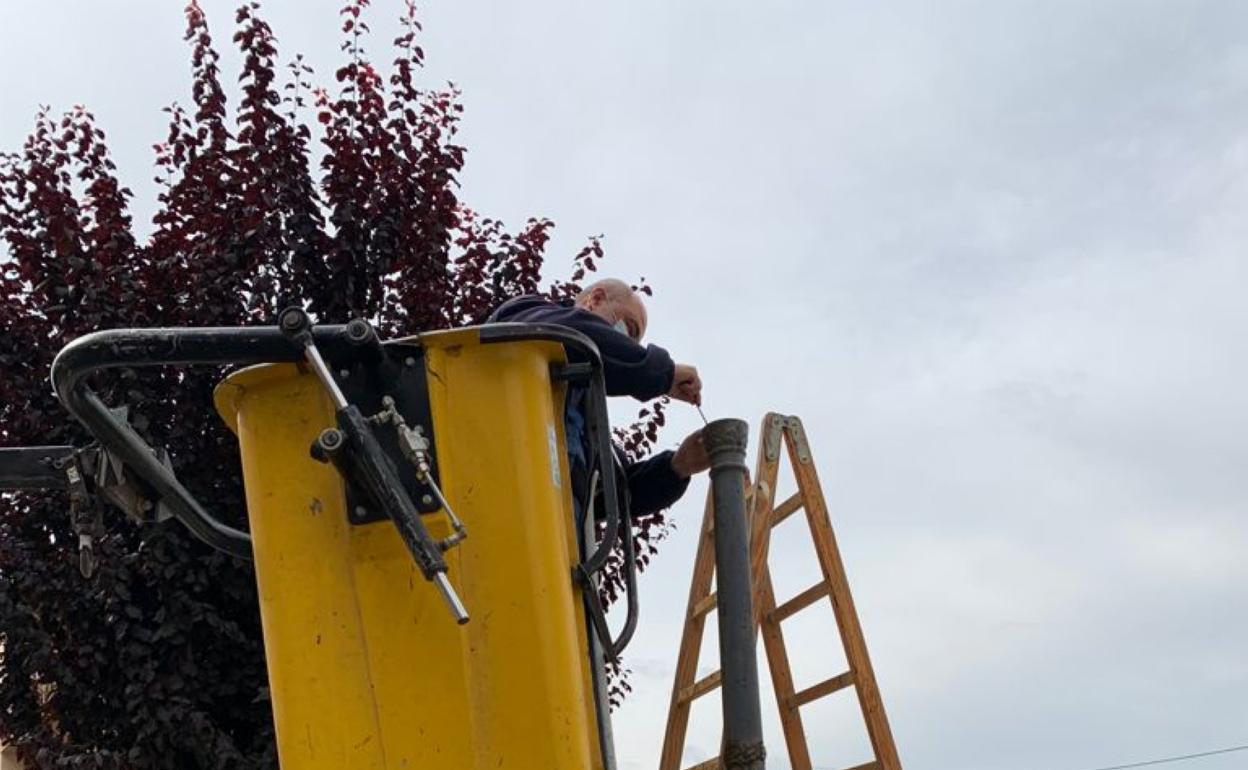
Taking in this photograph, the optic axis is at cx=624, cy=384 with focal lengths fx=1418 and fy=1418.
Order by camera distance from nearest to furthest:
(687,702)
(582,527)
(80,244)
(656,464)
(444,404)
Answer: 1. (444,404)
2. (582,527)
3. (656,464)
4. (687,702)
5. (80,244)

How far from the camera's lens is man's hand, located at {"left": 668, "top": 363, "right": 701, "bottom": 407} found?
3.02 metres

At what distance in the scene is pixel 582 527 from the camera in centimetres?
263

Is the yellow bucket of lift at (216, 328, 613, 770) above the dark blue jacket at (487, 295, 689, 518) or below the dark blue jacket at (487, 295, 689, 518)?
below

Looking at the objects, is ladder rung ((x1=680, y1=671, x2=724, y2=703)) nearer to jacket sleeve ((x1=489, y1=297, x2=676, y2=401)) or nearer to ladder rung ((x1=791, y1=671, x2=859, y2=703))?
ladder rung ((x1=791, y1=671, x2=859, y2=703))

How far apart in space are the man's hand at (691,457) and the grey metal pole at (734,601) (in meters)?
0.19

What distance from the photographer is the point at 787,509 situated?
14.0 feet

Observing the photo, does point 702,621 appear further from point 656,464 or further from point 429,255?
point 429,255

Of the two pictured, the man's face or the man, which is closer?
the man

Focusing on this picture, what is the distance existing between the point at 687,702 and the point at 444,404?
77.6 inches

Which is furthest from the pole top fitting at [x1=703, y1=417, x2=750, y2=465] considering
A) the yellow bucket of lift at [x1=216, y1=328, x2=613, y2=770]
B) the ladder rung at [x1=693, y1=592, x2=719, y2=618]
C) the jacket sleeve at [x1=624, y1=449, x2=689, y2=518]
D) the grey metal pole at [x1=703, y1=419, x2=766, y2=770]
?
the ladder rung at [x1=693, y1=592, x2=719, y2=618]

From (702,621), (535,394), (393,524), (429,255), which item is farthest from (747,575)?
(429,255)

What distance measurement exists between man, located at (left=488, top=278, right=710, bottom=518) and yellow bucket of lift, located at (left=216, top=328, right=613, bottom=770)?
42 centimetres

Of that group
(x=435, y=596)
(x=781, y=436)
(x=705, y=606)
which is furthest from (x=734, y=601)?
(x=781, y=436)

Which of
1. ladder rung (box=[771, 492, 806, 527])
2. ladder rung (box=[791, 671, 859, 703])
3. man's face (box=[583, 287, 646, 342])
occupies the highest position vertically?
man's face (box=[583, 287, 646, 342])
